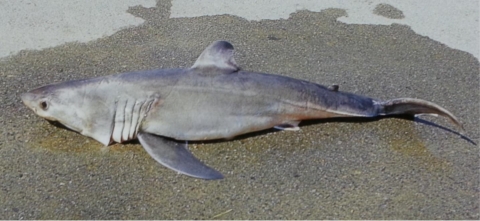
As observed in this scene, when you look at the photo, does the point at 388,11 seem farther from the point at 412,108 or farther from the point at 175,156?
the point at 175,156

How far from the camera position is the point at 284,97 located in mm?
3129

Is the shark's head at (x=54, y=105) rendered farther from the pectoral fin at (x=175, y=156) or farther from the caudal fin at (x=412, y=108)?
the caudal fin at (x=412, y=108)

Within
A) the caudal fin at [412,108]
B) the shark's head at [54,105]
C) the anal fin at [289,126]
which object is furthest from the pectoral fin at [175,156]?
the caudal fin at [412,108]

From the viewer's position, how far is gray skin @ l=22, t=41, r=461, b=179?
3082 mm

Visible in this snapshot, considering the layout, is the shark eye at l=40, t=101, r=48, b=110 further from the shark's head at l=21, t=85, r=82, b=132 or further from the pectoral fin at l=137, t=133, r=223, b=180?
the pectoral fin at l=137, t=133, r=223, b=180

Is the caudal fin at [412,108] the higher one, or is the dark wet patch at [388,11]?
the dark wet patch at [388,11]

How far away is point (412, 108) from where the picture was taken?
3.22 metres

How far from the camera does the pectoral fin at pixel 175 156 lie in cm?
289

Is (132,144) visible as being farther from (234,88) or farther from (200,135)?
(234,88)

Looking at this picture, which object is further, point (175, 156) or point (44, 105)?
point (44, 105)

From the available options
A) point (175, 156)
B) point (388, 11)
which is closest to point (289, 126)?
point (175, 156)

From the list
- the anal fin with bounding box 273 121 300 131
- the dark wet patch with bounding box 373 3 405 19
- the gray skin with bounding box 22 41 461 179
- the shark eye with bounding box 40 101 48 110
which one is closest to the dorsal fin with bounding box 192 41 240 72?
the gray skin with bounding box 22 41 461 179

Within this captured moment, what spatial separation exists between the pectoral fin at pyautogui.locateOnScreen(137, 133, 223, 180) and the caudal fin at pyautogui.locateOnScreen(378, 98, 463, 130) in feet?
3.20

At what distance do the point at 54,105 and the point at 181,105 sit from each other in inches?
25.4
